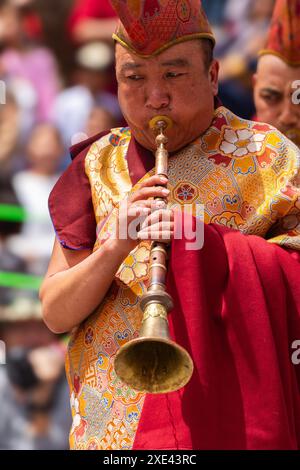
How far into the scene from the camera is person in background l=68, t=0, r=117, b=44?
26.2 feet

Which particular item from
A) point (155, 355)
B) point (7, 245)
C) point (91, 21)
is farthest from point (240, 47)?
point (155, 355)

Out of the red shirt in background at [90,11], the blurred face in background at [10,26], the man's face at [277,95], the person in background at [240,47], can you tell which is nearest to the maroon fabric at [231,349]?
the man's face at [277,95]

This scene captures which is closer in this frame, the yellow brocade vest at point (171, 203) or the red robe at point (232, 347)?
the red robe at point (232, 347)

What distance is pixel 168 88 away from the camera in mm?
4352

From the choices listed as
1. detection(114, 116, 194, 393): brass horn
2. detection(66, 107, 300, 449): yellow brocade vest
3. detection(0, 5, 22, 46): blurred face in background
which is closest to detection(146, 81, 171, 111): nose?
detection(66, 107, 300, 449): yellow brocade vest

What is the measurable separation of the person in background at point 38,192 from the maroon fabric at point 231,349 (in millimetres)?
3624

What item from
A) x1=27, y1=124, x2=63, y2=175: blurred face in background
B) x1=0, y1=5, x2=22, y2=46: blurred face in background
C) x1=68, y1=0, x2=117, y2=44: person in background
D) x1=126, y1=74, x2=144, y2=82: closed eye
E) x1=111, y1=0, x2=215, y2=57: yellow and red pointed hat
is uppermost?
x1=111, y1=0, x2=215, y2=57: yellow and red pointed hat

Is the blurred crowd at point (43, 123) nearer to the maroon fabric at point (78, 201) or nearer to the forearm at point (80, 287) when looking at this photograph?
the maroon fabric at point (78, 201)

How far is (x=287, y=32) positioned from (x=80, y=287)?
188cm

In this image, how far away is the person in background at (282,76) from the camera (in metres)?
5.44

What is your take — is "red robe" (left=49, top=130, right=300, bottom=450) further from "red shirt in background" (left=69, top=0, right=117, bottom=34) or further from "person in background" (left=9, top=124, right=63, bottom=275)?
"red shirt in background" (left=69, top=0, right=117, bottom=34)

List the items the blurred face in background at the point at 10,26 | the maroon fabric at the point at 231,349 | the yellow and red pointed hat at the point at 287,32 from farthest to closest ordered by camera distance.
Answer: the blurred face in background at the point at 10,26 → the yellow and red pointed hat at the point at 287,32 → the maroon fabric at the point at 231,349

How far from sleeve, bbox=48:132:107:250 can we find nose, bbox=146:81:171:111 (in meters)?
0.41

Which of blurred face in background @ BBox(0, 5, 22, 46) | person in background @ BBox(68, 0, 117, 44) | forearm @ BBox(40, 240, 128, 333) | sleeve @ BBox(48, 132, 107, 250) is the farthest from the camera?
blurred face in background @ BBox(0, 5, 22, 46)
